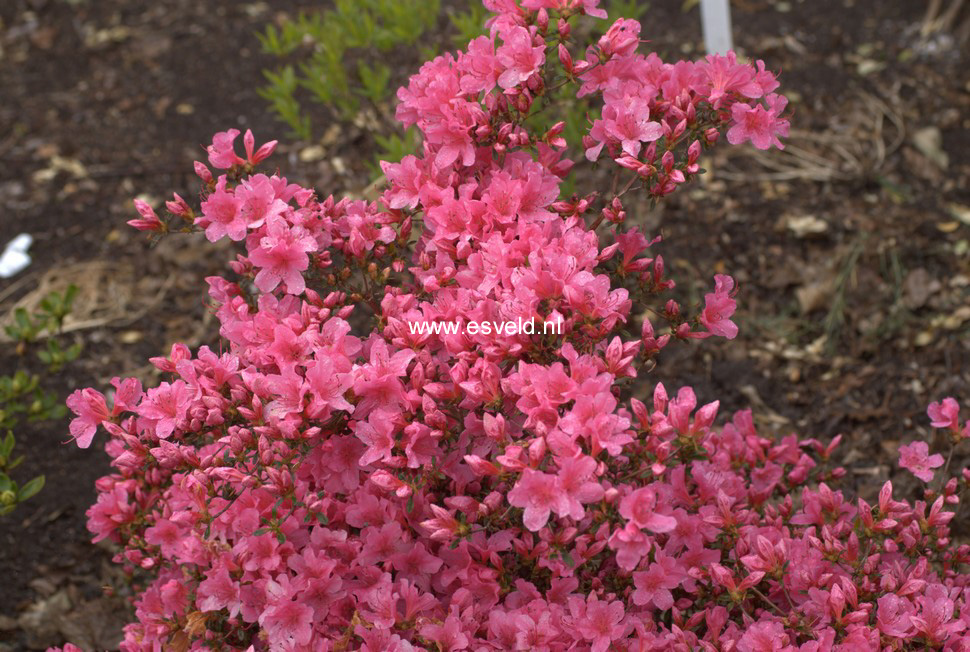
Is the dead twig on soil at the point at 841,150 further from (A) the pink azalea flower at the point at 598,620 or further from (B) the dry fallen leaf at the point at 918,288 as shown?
(A) the pink azalea flower at the point at 598,620

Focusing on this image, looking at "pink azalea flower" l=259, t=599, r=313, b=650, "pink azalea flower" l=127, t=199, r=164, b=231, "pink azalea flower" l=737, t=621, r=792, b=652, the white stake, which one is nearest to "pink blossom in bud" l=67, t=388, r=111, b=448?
"pink azalea flower" l=127, t=199, r=164, b=231

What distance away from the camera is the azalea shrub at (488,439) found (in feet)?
5.53

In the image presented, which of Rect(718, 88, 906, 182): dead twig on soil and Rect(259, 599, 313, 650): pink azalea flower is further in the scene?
Rect(718, 88, 906, 182): dead twig on soil

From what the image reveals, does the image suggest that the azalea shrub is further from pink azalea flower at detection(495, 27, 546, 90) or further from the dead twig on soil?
the dead twig on soil

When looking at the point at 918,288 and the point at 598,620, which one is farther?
the point at 918,288

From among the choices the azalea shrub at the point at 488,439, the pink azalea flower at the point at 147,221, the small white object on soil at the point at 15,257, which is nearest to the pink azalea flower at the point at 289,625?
the azalea shrub at the point at 488,439

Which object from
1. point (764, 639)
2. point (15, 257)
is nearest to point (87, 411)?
point (764, 639)

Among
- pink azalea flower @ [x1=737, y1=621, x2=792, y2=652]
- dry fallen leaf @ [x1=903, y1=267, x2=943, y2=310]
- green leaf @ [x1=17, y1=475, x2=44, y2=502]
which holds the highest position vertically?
green leaf @ [x1=17, y1=475, x2=44, y2=502]

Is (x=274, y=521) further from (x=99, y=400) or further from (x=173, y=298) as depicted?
(x=173, y=298)

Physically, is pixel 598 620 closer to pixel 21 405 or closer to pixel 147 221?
pixel 147 221

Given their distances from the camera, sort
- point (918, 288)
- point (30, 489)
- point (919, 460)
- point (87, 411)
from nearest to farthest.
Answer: point (87, 411)
point (919, 460)
point (30, 489)
point (918, 288)

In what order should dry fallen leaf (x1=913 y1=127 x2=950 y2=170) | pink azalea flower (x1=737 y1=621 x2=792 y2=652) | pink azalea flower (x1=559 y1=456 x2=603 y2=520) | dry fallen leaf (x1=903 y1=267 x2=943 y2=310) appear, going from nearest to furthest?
pink azalea flower (x1=559 y1=456 x2=603 y2=520)
pink azalea flower (x1=737 y1=621 x2=792 y2=652)
dry fallen leaf (x1=903 y1=267 x2=943 y2=310)
dry fallen leaf (x1=913 y1=127 x2=950 y2=170)

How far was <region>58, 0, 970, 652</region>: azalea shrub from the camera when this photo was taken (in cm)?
168

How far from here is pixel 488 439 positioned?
69.3 inches
